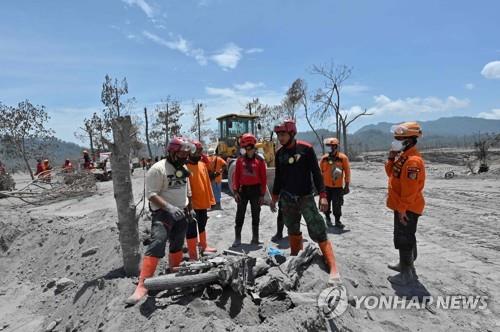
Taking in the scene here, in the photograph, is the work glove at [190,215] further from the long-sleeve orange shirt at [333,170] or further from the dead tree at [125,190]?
the long-sleeve orange shirt at [333,170]

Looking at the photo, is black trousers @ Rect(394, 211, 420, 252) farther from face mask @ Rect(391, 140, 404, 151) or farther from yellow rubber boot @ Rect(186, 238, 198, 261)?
yellow rubber boot @ Rect(186, 238, 198, 261)


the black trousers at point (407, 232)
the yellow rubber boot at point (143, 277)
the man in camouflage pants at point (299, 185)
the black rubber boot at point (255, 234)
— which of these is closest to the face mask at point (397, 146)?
the black trousers at point (407, 232)

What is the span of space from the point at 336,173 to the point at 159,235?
12.9 feet

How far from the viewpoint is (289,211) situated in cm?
442

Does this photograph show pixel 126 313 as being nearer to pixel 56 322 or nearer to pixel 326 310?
pixel 56 322

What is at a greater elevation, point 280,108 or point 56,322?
point 280,108

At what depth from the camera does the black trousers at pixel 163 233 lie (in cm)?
372

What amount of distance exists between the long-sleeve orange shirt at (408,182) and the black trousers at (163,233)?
7.94 feet

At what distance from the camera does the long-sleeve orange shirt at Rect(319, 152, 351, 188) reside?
266 inches

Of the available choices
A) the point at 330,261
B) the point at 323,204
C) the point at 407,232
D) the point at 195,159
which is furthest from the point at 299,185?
the point at 195,159

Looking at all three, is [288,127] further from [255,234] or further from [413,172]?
[255,234]

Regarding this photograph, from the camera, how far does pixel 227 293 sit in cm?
337

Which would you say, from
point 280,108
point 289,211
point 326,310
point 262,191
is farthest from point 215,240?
point 280,108
